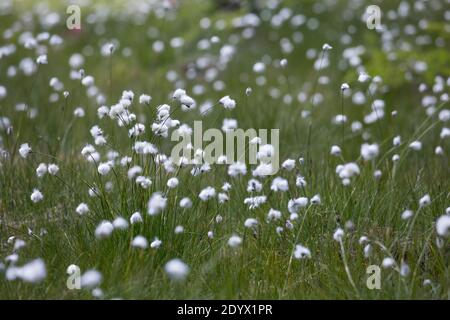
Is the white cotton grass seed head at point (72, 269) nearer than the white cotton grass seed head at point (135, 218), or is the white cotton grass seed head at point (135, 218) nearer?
the white cotton grass seed head at point (72, 269)

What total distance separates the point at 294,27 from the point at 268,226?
6.22 metres

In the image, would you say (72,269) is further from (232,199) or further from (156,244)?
(232,199)

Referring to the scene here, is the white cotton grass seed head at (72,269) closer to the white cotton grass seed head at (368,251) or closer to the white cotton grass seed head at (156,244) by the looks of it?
the white cotton grass seed head at (156,244)

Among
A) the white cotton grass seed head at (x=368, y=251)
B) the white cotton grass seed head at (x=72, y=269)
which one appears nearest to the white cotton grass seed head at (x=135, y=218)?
the white cotton grass seed head at (x=72, y=269)

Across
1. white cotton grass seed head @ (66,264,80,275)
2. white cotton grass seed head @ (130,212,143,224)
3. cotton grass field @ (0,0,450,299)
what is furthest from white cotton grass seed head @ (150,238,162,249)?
white cotton grass seed head @ (66,264,80,275)

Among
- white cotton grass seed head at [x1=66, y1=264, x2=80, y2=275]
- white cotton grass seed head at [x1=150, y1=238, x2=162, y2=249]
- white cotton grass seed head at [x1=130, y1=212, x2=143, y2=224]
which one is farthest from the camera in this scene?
white cotton grass seed head at [x1=130, y1=212, x2=143, y2=224]

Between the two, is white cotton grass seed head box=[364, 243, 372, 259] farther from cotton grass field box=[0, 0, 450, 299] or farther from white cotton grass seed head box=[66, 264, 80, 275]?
white cotton grass seed head box=[66, 264, 80, 275]

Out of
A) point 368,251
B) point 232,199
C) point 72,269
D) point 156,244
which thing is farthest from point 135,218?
point 368,251

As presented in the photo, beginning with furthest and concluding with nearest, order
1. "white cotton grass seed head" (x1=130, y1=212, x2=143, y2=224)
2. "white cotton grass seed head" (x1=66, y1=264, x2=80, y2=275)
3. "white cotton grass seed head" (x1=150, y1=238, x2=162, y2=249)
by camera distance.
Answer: "white cotton grass seed head" (x1=130, y1=212, x2=143, y2=224) → "white cotton grass seed head" (x1=150, y1=238, x2=162, y2=249) → "white cotton grass seed head" (x1=66, y1=264, x2=80, y2=275)
